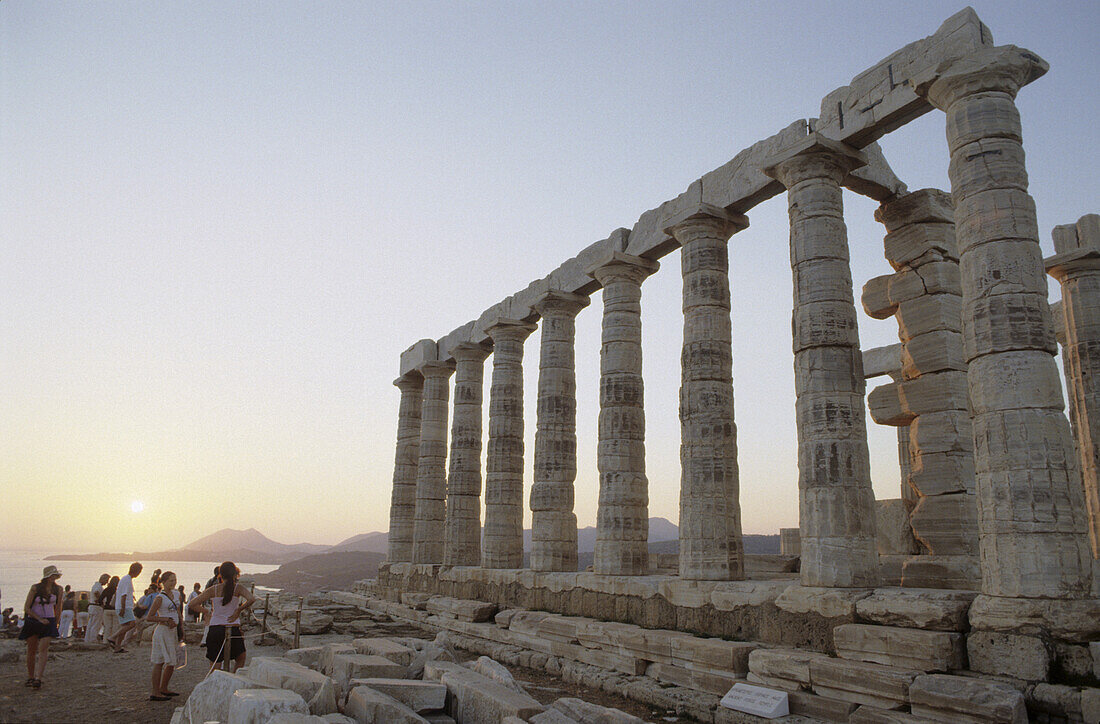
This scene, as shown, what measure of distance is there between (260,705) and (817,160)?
1062cm

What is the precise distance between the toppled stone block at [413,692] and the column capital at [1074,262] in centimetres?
1346

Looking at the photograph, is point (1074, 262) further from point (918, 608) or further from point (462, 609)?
point (462, 609)

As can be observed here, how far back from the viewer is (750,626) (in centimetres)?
1071

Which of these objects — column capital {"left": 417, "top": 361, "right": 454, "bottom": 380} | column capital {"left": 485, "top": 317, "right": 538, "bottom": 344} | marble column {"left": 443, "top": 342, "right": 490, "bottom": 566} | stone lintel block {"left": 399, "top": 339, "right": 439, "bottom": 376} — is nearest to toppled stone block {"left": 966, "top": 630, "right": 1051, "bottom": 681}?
column capital {"left": 485, "top": 317, "right": 538, "bottom": 344}

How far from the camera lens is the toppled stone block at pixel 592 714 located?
700 cm

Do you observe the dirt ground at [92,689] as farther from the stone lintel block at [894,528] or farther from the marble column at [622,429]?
the stone lintel block at [894,528]

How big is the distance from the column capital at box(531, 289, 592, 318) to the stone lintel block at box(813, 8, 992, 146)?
744 centimetres

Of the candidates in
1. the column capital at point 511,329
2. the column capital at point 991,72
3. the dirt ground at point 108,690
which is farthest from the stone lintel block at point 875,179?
the column capital at point 511,329

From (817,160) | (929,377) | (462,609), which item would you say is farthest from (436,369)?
(929,377)

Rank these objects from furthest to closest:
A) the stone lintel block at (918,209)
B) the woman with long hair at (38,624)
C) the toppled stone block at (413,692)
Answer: the stone lintel block at (918,209) < the woman with long hair at (38,624) < the toppled stone block at (413,692)

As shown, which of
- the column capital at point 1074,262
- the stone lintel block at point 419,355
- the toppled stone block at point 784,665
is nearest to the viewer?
the toppled stone block at point 784,665

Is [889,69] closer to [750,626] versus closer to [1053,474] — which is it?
[1053,474]

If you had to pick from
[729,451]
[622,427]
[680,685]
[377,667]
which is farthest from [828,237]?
[377,667]

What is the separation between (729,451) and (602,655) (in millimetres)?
4115
